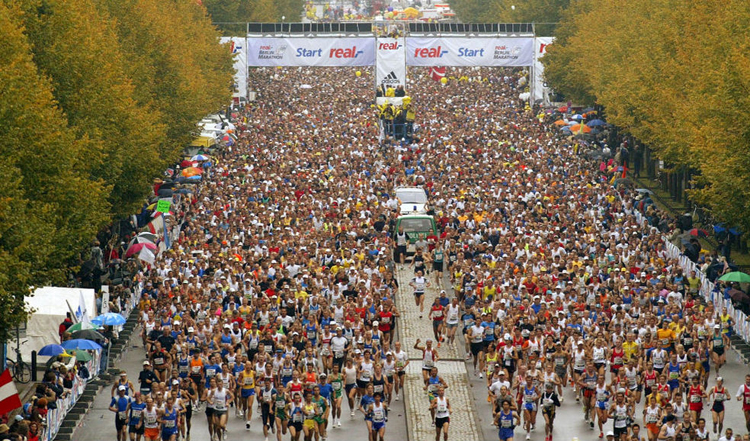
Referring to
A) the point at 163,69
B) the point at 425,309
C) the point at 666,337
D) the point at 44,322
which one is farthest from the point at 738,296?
the point at 163,69

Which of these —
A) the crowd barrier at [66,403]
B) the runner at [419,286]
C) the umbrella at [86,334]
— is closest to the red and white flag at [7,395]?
the crowd barrier at [66,403]

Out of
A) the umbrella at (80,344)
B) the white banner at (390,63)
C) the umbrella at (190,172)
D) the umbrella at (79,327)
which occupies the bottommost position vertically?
the umbrella at (190,172)

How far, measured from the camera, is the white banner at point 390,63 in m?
72.2

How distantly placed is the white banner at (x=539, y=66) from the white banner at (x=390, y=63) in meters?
7.58

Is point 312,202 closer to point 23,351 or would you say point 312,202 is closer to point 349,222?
point 349,222

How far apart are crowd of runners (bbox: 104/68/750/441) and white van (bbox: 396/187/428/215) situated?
543 mm

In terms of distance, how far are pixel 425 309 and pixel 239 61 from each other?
44686 mm

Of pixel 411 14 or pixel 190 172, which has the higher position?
pixel 411 14

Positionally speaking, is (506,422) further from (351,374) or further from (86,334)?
(86,334)

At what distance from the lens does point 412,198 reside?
44625 mm

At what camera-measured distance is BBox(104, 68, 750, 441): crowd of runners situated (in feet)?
76.8

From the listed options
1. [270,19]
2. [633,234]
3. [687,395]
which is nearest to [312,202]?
[633,234]

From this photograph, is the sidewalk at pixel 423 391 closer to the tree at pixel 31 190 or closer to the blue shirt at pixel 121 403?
the blue shirt at pixel 121 403

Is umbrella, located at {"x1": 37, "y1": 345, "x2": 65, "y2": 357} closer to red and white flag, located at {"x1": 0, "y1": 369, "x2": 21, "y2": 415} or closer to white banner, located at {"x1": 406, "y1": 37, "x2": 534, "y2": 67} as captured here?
red and white flag, located at {"x1": 0, "y1": 369, "x2": 21, "y2": 415}
